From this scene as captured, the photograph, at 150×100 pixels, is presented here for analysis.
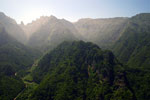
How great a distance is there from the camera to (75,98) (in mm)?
178125

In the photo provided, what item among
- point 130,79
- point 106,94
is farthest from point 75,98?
point 130,79

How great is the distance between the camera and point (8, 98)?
186250 millimetres

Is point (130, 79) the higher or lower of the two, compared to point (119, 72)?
lower

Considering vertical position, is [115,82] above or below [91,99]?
above

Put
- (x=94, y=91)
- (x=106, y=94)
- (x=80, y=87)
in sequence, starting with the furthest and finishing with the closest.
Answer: (x=80, y=87) < (x=94, y=91) < (x=106, y=94)

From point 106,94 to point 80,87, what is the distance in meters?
43.1

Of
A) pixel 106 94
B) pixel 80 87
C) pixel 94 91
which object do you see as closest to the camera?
pixel 106 94

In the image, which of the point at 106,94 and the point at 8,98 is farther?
the point at 8,98

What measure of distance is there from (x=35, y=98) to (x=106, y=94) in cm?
9841

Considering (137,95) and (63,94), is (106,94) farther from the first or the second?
(63,94)

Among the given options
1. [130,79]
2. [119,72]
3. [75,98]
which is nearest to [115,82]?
[119,72]

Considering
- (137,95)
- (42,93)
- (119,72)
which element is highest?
(119,72)

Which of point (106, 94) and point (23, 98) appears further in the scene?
point (23, 98)

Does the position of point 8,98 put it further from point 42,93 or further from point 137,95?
point 137,95
